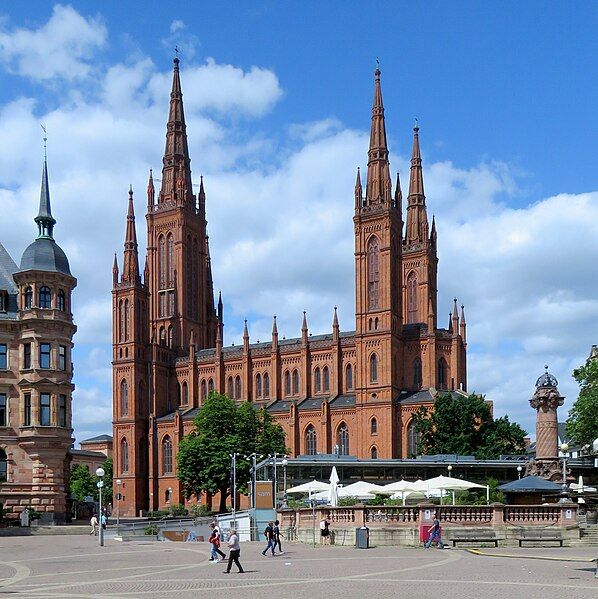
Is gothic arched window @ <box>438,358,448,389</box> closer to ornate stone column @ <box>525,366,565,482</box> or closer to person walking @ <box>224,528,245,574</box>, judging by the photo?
ornate stone column @ <box>525,366,565,482</box>

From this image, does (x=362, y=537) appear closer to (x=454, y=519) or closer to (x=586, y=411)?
(x=454, y=519)

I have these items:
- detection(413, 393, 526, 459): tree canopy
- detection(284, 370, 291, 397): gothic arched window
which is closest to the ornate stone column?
detection(413, 393, 526, 459): tree canopy

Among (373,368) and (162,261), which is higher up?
(162,261)

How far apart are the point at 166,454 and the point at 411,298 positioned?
38.1 meters

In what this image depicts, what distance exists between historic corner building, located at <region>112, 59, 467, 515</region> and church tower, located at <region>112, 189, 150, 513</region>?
145 mm

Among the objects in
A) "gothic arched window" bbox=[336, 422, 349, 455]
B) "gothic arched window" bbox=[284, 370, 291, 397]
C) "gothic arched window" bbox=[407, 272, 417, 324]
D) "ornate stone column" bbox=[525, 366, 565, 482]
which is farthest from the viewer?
Result: "gothic arched window" bbox=[407, 272, 417, 324]

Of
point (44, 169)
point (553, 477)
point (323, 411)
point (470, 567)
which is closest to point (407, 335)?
point (323, 411)

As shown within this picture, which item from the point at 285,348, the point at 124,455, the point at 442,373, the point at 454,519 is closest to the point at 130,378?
the point at 124,455

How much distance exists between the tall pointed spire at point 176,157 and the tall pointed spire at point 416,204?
97.8ft

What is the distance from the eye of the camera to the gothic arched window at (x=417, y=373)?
111938mm

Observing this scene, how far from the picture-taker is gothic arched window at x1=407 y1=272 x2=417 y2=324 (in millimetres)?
131250

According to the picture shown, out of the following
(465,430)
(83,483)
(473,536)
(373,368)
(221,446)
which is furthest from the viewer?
(83,483)

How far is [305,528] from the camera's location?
154 feet

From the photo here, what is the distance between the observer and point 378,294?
113 meters
